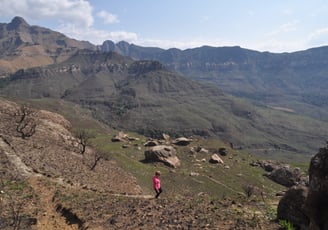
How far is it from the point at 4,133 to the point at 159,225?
35.4 m

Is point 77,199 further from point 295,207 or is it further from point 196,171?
point 196,171

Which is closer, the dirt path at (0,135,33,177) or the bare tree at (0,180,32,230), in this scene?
the bare tree at (0,180,32,230)

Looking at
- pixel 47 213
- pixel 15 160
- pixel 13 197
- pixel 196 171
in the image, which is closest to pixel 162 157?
pixel 196 171

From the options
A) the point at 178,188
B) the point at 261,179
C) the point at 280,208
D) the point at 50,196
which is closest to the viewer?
the point at 280,208

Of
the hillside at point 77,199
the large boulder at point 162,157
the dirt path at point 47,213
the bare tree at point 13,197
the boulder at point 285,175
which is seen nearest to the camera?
the hillside at point 77,199

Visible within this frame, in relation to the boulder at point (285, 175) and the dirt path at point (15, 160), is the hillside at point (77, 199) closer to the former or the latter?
the dirt path at point (15, 160)

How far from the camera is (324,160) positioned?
15.7 meters

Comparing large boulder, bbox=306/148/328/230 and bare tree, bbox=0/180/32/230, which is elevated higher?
large boulder, bbox=306/148/328/230

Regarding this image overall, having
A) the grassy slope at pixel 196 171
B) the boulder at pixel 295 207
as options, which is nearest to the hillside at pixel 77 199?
the boulder at pixel 295 207

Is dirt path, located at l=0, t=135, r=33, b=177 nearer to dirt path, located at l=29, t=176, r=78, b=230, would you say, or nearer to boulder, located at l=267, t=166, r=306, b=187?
dirt path, located at l=29, t=176, r=78, b=230

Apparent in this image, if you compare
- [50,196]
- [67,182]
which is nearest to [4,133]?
[67,182]

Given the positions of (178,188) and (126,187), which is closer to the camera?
(126,187)

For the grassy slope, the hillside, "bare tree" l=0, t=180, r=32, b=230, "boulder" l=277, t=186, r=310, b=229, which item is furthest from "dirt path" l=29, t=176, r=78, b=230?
the grassy slope

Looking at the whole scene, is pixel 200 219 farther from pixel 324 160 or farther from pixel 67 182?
pixel 67 182
